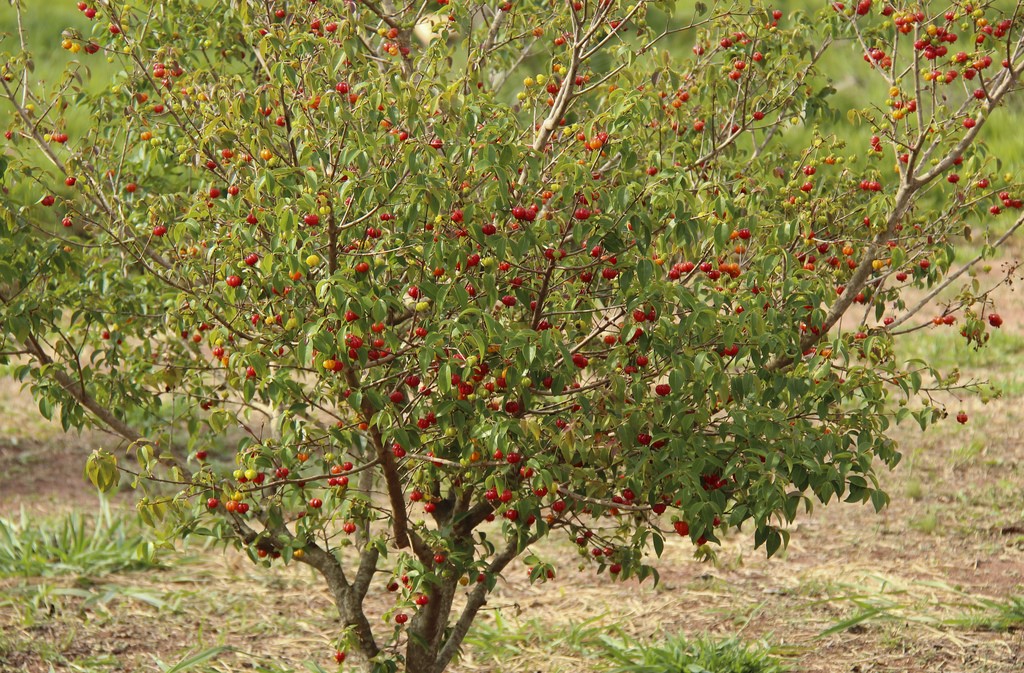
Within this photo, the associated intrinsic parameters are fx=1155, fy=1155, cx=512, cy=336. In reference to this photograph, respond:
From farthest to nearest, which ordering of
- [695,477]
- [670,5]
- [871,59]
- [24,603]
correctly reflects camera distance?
1. [24,603]
2. [871,59]
3. [670,5]
4. [695,477]

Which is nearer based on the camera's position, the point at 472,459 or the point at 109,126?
the point at 472,459

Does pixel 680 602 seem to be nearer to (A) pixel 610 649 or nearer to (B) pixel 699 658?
(A) pixel 610 649

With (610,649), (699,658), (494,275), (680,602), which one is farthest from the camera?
(680,602)

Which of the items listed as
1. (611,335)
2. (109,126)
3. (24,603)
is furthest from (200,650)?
(611,335)

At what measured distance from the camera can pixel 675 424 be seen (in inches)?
111

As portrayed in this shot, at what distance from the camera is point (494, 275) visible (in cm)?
271

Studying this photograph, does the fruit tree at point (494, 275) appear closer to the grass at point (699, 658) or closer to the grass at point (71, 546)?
the grass at point (699, 658)

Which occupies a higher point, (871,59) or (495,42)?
(495,42)

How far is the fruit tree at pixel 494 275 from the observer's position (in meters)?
2.62

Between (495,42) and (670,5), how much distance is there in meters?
1.22

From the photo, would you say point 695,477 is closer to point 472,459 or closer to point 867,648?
point 472,459

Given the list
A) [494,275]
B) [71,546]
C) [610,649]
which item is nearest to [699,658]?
[610,649]

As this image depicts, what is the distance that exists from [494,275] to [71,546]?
318 cm

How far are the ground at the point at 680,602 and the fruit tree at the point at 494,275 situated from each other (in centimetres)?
103
